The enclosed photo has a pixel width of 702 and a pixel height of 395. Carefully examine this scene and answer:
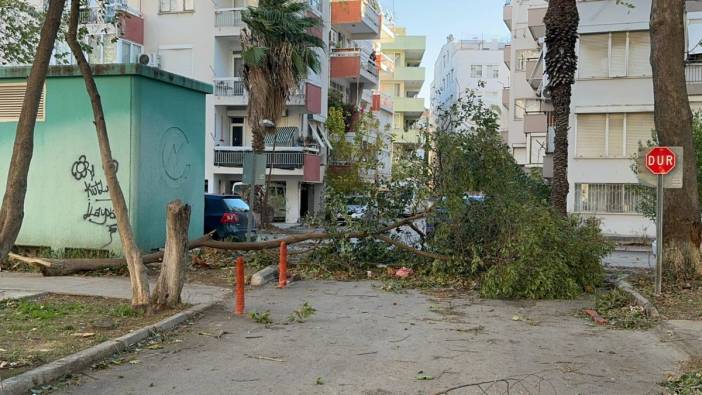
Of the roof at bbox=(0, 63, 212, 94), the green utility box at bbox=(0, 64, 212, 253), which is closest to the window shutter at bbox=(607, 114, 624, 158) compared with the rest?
the roof at bbox=(0, 63, 212, 94)

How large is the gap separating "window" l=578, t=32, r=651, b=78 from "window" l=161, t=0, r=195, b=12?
63.7ft

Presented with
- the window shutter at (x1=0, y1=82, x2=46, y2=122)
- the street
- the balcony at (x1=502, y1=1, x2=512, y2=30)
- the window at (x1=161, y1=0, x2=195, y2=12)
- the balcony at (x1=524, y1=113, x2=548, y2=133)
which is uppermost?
the balcony at (x1=502, y1=1, x2=512, y2=30)

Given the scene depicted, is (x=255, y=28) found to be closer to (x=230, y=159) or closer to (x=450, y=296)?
(x=230, y=159)

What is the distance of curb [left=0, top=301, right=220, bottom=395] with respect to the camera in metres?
5.64

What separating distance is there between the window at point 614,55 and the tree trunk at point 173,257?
23142mm

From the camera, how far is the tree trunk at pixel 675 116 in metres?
12.2

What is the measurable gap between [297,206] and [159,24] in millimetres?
11897

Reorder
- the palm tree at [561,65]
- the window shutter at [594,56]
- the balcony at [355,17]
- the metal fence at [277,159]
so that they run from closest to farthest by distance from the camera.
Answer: the palm tree at [561,65]
the window shutter at [594,56]
the metal fence at [277,159]
the balcony at [355,17]

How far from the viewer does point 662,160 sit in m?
Result: 11.1

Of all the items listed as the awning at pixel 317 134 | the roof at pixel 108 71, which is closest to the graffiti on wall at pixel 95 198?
the roof at pixel 108 71

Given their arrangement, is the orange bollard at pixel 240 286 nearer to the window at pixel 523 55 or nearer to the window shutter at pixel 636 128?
the window shutter at pixel 636 128

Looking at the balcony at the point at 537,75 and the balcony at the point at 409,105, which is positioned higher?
the balcony at the point at 409,105

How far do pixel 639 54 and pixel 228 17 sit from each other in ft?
63.6

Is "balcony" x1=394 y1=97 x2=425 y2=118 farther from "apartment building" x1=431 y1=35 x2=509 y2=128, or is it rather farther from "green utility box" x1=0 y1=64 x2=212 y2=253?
"green utility box" x1=0 y1=64 x2=212 y2=253
